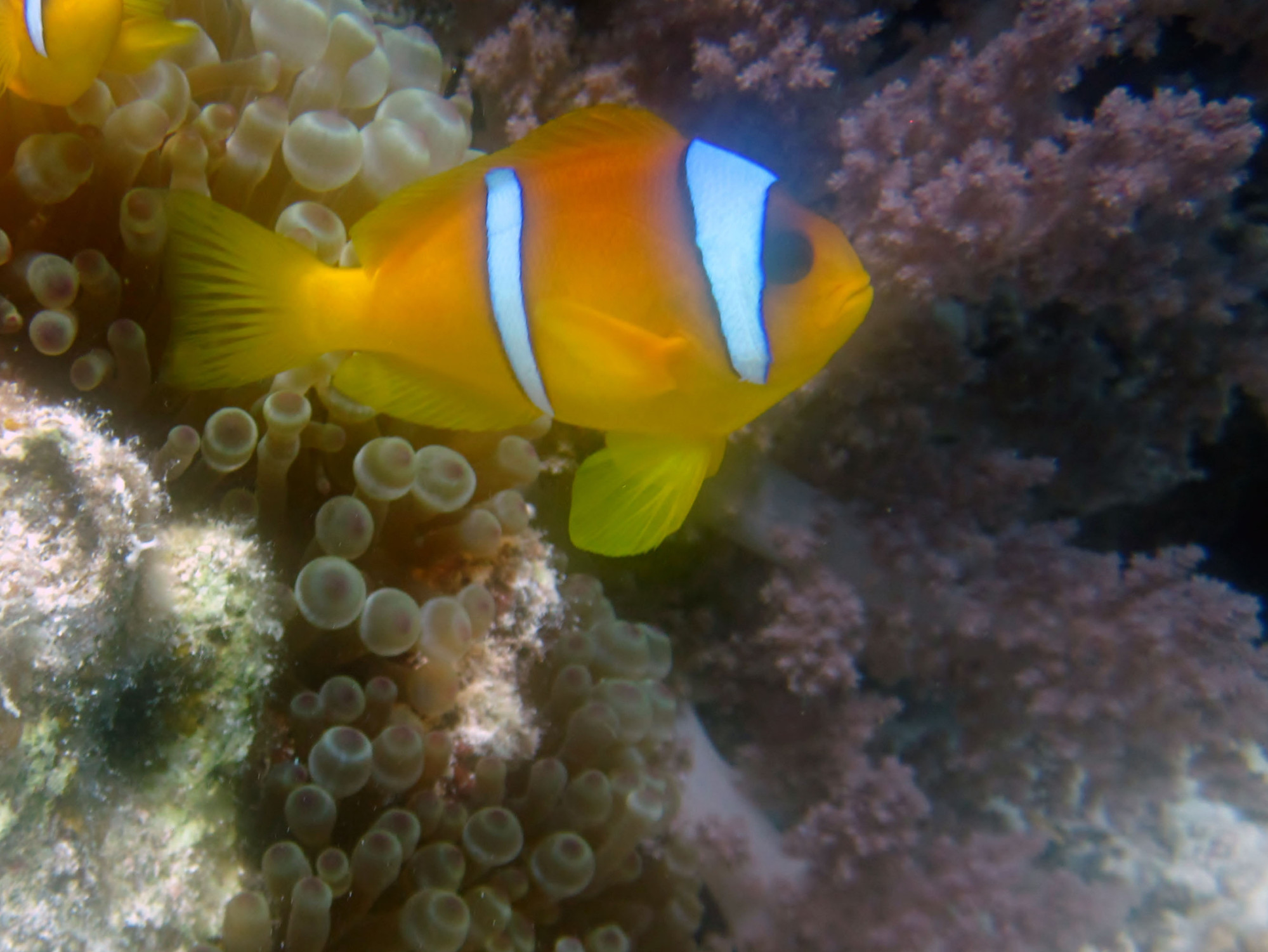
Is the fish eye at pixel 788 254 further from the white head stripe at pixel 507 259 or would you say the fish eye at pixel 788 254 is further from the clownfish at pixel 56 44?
the clownfish at pixel 56 44

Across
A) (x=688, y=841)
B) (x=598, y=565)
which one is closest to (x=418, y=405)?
(x=598, y=565)

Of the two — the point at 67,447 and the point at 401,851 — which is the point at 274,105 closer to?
the point at 67,447

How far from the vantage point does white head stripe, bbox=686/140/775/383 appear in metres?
1.22

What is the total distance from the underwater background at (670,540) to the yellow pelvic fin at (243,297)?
0.55ft

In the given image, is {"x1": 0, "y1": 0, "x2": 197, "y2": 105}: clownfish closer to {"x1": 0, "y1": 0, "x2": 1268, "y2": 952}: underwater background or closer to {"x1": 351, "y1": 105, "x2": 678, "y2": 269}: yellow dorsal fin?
{"x1": 0, "y1": 0, "x2": 1268, "y2": 952}: underwater background

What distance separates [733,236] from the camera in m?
1.22

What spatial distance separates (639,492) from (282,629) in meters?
0.69

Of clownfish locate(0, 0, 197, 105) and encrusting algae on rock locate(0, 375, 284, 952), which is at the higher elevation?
clownfish locate(0, 0, 197, 105)

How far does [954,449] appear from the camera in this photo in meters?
2.44

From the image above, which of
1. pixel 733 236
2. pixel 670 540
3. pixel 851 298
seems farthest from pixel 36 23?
pixel 670 540


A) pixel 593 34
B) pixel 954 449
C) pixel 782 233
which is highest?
pixel 782 233

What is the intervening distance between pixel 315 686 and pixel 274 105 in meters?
1.10

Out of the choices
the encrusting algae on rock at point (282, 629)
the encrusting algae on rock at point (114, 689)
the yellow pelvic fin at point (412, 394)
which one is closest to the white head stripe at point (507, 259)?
the yellow pelvic fin at point (412, 394)

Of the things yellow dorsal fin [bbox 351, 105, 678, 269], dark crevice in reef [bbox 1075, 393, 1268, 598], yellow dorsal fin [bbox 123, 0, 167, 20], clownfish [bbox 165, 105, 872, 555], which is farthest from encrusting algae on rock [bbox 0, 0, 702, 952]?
dark crevice in reef [bbox 1075, 393, 1268, 598]
